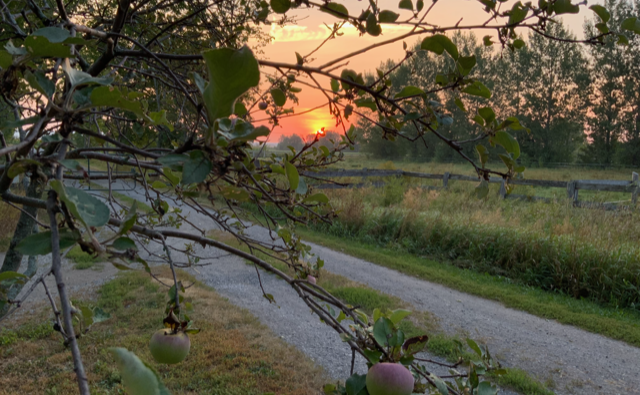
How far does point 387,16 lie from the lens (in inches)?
34.5

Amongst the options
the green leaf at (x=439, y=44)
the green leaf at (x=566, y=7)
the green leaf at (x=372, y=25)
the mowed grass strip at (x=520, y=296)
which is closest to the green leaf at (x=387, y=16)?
the green leaf at (x=372, y=25)

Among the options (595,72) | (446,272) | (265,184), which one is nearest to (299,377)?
(265,184)

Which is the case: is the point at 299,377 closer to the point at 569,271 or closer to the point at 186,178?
the point at 186,178

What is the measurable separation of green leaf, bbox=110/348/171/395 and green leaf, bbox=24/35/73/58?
0.38 m

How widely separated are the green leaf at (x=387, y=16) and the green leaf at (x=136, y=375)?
827 mm

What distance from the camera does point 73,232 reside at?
0.48 m

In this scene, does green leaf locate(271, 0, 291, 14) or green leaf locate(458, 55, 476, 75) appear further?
green leaf locate(271, 0, 291, 14)

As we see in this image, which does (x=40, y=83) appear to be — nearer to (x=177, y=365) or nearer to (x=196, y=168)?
(x=196, y=168)

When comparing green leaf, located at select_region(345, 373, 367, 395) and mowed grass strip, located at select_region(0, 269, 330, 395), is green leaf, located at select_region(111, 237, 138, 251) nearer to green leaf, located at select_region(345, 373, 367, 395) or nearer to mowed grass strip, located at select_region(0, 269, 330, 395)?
green leaf, located at select_region(345, 373, 367, 395)

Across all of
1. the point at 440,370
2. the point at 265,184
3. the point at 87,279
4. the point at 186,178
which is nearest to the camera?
the point at 186,178

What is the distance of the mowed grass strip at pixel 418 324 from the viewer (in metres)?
3.14

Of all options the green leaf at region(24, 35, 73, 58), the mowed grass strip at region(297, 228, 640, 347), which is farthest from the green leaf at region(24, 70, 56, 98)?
the mowed grass strip at region(297, 228, 640, 347)

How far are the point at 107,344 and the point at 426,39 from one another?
382cm

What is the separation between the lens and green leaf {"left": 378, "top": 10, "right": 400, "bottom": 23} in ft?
2.86
